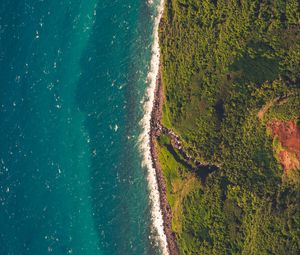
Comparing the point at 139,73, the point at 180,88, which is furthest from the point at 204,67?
the point at 139,73

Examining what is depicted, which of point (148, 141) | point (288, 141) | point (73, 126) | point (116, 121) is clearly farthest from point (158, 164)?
point (288, 141)

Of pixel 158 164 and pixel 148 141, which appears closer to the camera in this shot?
pixel 158 164

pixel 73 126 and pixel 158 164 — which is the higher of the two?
pixel 73 126

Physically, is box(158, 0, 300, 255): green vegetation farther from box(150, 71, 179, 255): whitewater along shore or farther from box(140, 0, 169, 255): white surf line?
box(140, 0, 169, 255): white surf line

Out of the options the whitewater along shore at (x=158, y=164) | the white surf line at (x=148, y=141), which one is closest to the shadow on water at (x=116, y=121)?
the white surf line at (x=148, y=141)

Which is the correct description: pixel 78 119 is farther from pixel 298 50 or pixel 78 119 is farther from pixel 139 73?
pixel 298 50

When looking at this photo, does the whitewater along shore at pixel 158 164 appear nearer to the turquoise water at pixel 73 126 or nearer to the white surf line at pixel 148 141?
the white surf line at pixel 148 141

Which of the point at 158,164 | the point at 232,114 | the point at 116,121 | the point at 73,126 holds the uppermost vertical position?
the point at 232,114

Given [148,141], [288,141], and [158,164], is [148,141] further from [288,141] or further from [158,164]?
[288,141]
